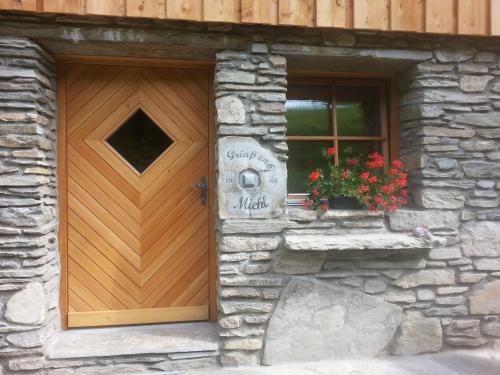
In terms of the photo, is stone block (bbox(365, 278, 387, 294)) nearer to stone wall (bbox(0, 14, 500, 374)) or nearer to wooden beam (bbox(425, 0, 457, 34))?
stone wall (bbox(0, 14, 500, 374))

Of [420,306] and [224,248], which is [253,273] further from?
[420,306]

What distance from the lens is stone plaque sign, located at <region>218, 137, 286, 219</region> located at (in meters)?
2.86

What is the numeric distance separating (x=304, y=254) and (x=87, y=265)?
1.69 metres

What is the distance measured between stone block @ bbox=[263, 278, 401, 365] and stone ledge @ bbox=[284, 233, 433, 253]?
0.31 metres

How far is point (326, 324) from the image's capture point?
294cm

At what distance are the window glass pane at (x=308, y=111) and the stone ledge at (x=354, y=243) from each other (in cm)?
99

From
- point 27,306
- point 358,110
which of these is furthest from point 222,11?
point 27,306

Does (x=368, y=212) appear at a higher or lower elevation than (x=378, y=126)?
lower

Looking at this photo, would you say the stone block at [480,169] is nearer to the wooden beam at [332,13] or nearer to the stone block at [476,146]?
the stone block at [476,146]

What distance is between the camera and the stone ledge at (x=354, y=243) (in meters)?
2.77

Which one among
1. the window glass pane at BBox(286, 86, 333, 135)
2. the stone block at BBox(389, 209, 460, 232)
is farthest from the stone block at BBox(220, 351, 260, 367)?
the window glass pane at BBox(286, 86, 333, 135)

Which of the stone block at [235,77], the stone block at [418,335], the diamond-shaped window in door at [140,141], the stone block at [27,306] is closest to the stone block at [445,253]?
the stone block at [418,335]

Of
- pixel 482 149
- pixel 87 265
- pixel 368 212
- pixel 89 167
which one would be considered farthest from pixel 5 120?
pixel 482 149

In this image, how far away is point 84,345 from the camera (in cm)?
283
